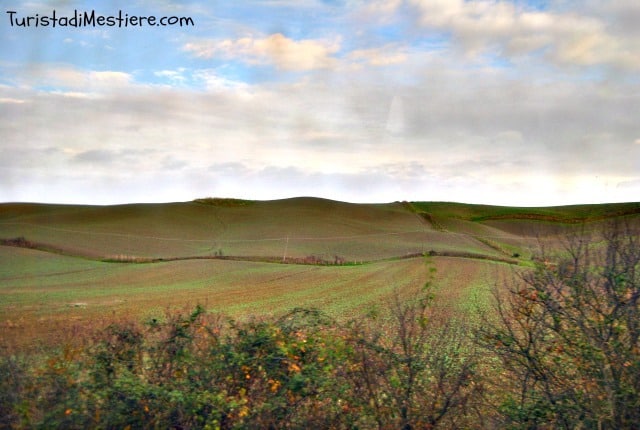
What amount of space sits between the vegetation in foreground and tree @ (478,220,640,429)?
0.02m

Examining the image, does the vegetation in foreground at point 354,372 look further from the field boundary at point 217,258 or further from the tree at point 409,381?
the field boundary at point 217,258

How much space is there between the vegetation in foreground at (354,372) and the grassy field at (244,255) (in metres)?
1.27

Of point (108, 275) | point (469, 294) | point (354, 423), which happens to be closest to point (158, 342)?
point (354, 423)

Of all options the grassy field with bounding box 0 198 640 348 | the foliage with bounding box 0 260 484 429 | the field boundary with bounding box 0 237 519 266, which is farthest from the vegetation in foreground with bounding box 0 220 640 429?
the field boundary with bounding box 0 237 519 266

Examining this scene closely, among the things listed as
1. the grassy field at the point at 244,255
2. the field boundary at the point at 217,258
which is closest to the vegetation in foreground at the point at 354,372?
the grassy field at the point at 244,255

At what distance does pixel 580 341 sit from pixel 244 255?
3868cm

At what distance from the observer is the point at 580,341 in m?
7.36

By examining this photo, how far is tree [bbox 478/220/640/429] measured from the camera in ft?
22.9

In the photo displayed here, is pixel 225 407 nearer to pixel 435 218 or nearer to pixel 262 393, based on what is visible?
pixel 262 393

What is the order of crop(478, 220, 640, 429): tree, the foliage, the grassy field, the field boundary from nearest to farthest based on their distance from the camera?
the foliage → crop(478, 220, 640, 429): tree → the grassy field → the field boundary

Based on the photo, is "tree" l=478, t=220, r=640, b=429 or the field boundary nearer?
"tree" l=478, t=220, r=640, b=429

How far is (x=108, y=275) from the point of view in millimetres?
35531

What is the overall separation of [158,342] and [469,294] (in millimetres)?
19891

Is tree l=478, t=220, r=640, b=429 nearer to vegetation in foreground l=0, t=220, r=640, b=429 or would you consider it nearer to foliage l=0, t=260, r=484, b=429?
vegetation in foreground l=0, t=220, r=640, b=429
